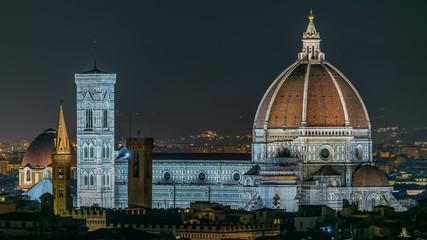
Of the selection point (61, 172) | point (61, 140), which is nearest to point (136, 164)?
point (61, 172)

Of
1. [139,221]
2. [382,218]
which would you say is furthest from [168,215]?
[382,218]

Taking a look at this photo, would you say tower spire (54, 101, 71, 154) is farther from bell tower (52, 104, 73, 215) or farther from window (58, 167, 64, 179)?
window (58, 167, 64, 179)

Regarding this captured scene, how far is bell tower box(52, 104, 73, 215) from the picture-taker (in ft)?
599

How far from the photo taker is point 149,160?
619ft

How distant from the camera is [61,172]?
186500 millimetres

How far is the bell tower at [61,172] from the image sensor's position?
182625mm

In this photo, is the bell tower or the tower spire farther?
the tower spire

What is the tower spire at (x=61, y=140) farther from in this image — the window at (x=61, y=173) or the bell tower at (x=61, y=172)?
the window at (x=61, y=173)

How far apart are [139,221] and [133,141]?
22589 millimetres

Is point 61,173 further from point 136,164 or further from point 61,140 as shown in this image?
point 136,164

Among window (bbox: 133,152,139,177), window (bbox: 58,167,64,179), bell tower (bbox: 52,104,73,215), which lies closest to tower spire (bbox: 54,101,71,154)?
bell tower (bbox: 52,104,73,215)

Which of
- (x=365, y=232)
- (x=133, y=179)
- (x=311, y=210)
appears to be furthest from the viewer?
(x=133, y=179)

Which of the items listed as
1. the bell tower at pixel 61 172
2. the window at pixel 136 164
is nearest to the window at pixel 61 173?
the bell tower at pixel 61 172

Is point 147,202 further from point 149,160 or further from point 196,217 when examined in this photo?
point 196,217
